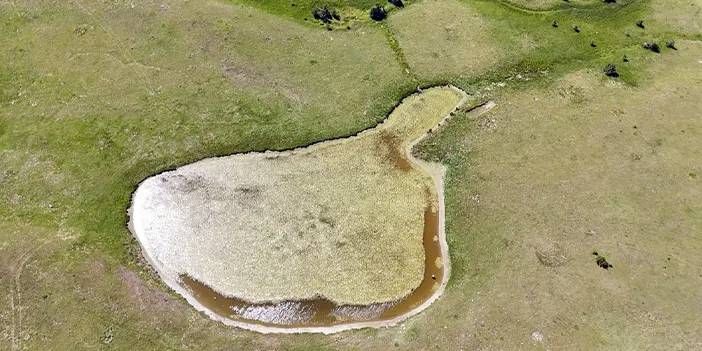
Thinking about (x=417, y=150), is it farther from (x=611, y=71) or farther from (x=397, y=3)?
(x=397, y=3)

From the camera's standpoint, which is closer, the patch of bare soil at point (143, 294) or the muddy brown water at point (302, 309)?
the patch of bare soil at point (143, 294)

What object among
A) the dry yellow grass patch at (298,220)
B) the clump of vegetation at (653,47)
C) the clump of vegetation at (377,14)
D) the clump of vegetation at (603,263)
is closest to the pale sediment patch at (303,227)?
the dry yellow grass patch at (298,220)

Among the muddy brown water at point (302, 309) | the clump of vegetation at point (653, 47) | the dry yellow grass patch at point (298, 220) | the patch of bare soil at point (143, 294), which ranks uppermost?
the clump of vegetation at point (653, 47)

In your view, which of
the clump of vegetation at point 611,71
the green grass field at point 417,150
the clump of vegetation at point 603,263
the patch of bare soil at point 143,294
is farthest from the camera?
the clump of vegetation at point 611,71

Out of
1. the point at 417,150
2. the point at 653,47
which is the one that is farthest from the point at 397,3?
the point at 653,47

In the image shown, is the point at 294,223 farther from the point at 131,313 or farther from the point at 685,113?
the point at 685,113

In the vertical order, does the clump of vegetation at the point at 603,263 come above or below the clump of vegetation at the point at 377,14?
below

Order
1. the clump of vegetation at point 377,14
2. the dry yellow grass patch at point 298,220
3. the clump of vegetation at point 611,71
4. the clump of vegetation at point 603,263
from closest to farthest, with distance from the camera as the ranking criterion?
1. the clump of vegetation at point 603,263
2. the dry yellow grass patch at point 298,220
3. the clump of vegetation at point 611,71
4. the clump of vegetation at point 377,14

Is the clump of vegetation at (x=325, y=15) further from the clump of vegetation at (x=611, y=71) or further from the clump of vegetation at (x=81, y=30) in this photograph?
the clump of vegetation at (x=611, y=71)
